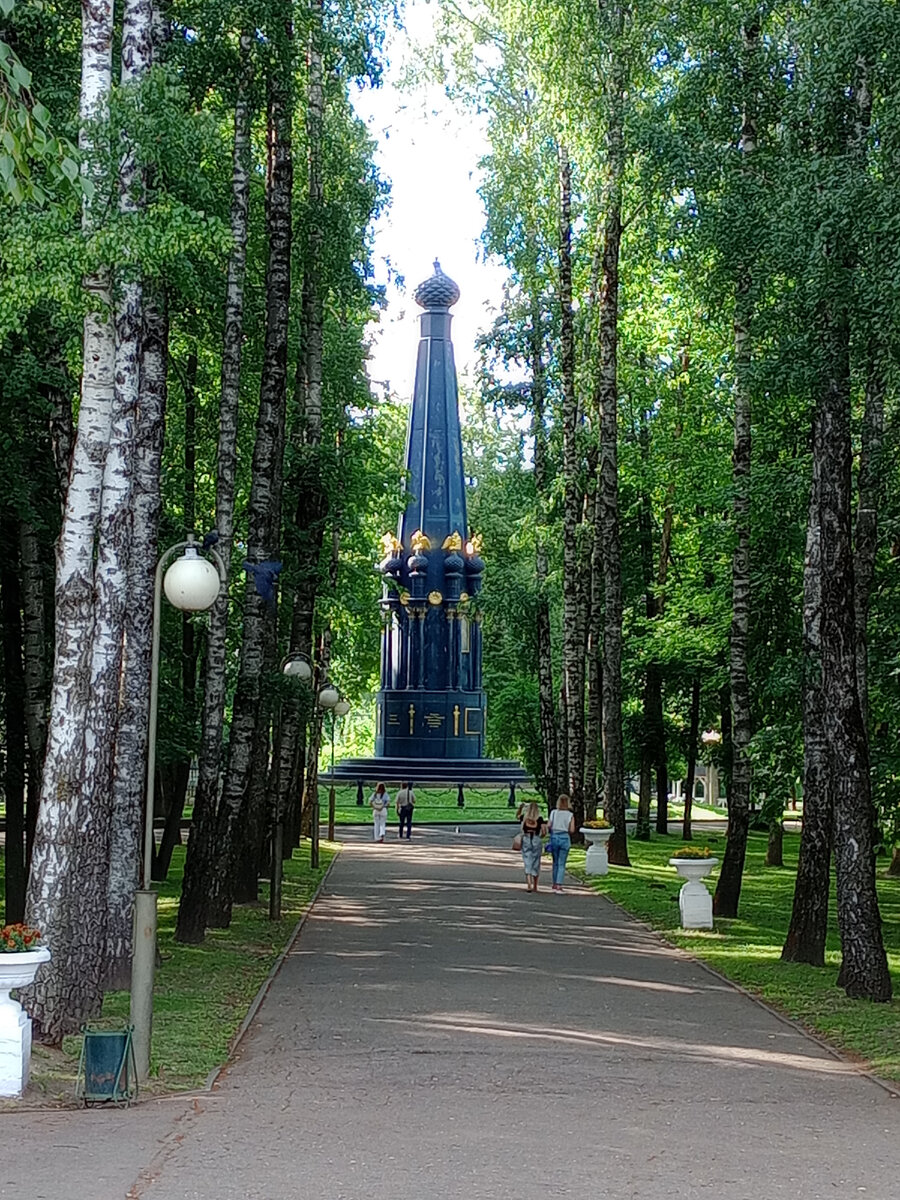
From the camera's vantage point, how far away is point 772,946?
1811 centimetres

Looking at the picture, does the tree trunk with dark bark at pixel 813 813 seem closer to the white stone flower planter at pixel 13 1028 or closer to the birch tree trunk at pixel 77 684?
the birch tree trunk at pixel 77 684

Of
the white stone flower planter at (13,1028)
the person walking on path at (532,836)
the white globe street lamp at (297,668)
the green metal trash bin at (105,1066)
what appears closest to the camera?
the green metal trash bin at (105,1066)

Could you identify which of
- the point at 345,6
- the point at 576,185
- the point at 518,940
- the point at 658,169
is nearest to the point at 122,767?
the point at 518,940

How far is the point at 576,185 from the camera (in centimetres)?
3142

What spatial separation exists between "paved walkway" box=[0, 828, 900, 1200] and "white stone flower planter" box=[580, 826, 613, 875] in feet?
39.4

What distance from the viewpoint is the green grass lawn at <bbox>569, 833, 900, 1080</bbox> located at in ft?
40.3

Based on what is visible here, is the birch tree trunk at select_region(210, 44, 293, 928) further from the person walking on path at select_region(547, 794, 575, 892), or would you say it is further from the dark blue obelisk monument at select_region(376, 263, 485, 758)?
the dark blue obelisk monument at select_region(376, 263, 485, 758)

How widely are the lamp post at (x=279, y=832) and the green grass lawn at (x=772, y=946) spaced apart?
15.7ft

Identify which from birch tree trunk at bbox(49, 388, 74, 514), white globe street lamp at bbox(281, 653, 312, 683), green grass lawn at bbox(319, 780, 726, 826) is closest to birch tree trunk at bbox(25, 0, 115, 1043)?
birch tree trunk at bbox(49, 388, 74, 514)

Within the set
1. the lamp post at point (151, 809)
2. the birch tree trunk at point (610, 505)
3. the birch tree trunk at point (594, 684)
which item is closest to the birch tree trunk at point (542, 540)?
the birch tree trunk at point (594, 684)

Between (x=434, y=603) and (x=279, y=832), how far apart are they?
3262 centimetres

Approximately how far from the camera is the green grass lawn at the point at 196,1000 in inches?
385

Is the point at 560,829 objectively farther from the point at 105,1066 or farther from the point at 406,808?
the point at 105,1066

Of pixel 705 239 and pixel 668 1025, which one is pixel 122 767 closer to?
pixel 668 1025
